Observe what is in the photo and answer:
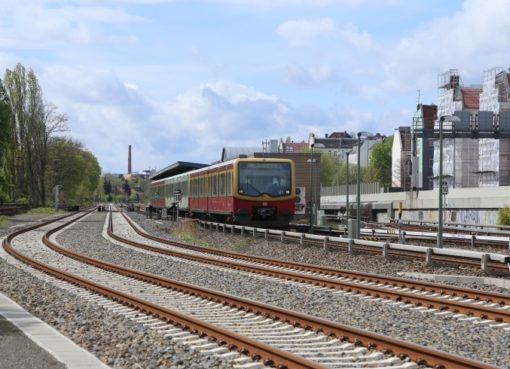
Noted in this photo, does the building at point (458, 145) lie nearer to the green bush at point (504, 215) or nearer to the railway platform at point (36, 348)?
the green bush at point (504, 215)

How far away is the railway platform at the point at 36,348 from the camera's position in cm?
802

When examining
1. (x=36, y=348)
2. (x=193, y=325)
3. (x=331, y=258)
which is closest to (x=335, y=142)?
(x=331, y=258)

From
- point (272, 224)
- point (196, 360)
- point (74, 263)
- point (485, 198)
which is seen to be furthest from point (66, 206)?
point (196, 360)

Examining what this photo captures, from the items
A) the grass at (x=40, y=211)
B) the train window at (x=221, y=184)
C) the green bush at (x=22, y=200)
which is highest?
the train window at (x=221, y=184)

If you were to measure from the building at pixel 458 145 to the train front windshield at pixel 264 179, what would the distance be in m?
45.1

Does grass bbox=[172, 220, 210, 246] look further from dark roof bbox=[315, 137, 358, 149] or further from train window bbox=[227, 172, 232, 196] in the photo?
dark roof bbox=[315, 137, 358, 149]

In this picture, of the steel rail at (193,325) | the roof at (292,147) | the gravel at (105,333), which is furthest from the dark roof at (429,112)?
the gravel at (105,333)

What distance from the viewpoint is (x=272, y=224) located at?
34094 mm

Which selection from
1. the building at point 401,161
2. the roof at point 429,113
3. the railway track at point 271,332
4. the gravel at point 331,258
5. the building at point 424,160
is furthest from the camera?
the building at point 401,161

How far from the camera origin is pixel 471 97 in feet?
287

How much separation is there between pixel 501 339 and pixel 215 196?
1089 inches

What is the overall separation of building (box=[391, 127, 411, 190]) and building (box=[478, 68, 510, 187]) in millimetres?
22929

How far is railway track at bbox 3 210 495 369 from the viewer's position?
27.1 ft

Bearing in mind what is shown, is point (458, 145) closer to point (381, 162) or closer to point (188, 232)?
point (381, 162)
